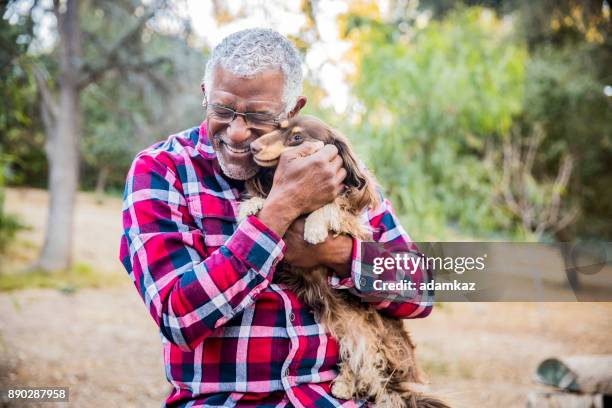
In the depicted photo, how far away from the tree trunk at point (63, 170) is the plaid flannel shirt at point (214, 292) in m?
9.27

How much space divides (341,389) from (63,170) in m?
9.98

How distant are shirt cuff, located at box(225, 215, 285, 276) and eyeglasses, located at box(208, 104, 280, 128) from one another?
0.43m

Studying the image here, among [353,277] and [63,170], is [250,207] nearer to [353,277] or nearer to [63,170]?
[353,277]

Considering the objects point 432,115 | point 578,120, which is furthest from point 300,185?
point 578,120

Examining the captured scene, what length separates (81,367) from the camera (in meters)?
6.05

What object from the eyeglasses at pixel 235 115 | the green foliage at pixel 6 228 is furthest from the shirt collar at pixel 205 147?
the green foliage at pixel 6 228

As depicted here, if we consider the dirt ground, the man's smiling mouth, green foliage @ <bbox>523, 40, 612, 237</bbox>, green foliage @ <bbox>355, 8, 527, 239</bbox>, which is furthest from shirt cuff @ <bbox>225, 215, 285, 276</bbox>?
green foliage @ <bbox>523, 40, 612, 237</bbox>

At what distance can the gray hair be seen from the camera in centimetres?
195

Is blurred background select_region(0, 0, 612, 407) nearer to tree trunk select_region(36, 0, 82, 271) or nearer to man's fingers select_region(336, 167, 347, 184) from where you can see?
tree trunk select_region(36, 0, 82, 271)

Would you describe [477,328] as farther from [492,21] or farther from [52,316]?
[492,21]

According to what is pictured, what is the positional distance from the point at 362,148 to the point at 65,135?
7.00 meters

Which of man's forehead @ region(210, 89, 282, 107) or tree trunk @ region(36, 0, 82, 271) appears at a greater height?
tree trunk @ region(36, 0, 82, 271)

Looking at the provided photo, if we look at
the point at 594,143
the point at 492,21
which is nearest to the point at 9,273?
the point at 492,21

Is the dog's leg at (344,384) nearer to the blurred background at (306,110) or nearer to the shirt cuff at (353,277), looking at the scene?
the shirt cuff at (353,277)
